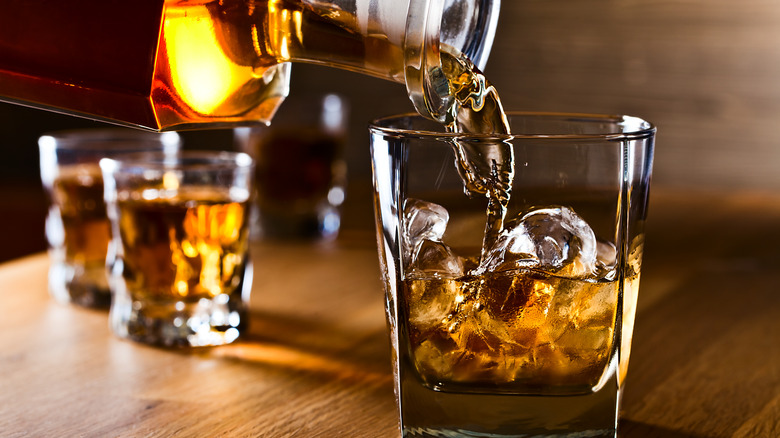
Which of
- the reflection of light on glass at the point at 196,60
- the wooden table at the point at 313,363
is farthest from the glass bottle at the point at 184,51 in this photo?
the wooden table at the point at 313,363

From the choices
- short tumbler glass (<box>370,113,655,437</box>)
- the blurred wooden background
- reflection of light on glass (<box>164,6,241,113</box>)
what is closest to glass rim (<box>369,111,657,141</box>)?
short tumbler glass (<box>370,113,655,437</box>)

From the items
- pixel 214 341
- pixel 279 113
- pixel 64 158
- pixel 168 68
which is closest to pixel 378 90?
pixel 279 113

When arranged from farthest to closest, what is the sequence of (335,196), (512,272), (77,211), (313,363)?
(335,196)
(77,211)
(313,363)
(512,272)

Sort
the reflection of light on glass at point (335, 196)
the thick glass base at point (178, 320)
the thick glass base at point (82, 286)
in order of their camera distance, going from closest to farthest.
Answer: the thick glass base at point (178, 320), the thick glass base at point (82, 286), the reflection of light on glass at point (335, 196)

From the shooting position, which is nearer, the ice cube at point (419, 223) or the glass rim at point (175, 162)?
the ice cube at point (419, 223)

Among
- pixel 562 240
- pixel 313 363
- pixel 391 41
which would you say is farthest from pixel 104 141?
pixel 562 240

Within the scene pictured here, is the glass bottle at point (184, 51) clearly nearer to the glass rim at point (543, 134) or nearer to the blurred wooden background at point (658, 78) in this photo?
the glass rim at point (543, 134)

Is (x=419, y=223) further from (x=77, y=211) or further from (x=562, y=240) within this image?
(x=77, y=211)

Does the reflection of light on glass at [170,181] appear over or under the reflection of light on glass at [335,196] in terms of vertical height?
over

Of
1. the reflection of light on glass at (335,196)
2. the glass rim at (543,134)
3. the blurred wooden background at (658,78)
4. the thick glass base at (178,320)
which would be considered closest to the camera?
the glass rim at (543,134)
